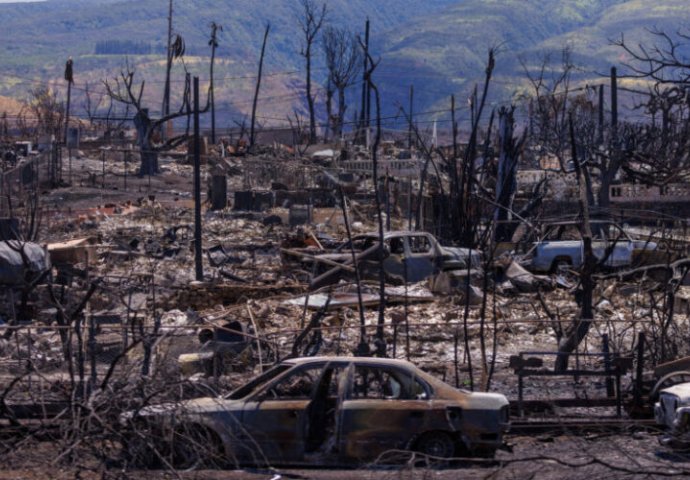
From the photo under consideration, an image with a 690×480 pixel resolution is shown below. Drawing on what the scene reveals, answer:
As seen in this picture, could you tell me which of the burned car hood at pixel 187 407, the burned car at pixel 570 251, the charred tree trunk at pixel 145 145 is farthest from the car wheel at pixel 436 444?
the charred tree trunk at pixel 145 145

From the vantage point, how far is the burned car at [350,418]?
10.9 m

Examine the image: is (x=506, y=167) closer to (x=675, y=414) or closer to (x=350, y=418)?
(x=675, y=414)

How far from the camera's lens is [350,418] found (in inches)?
434

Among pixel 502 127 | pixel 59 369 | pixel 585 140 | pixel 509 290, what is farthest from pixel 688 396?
pixel 585 140

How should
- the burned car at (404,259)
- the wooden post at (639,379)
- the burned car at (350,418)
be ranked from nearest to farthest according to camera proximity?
the burned car at (350,418), the wooden post at (639,379), the burned car at (404,259)

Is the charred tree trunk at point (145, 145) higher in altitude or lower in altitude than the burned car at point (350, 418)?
higher

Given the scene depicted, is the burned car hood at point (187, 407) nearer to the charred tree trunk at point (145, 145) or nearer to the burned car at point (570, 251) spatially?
the burned car at point (570, 251)

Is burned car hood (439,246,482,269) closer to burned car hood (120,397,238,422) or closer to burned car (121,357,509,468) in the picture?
burned car (121,357,509,468)

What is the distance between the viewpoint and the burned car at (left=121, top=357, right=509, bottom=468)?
10930 millimetres

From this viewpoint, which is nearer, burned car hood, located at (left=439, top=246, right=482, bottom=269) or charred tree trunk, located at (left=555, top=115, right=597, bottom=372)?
charred tree trunk, located at (left=555, top=115, right=597, bottom=372)

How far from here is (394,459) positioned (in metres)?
10.4

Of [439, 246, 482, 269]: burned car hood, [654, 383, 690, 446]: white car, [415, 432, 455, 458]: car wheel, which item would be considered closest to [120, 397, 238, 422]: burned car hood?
[415, 432, 455, 458]: car wheel

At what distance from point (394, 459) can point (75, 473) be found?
2.86 m

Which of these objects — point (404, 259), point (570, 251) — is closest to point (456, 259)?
point (404, 259)
